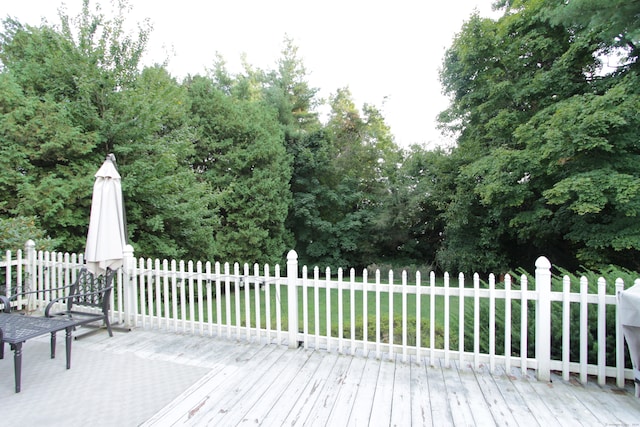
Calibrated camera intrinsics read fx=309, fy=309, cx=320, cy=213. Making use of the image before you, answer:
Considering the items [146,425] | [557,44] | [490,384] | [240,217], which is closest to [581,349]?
[490,384]

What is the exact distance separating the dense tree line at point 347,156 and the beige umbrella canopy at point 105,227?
7.07 feet

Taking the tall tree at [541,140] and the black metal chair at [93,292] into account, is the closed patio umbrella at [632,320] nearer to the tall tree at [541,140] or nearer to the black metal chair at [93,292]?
the black metal chair at [93,292]

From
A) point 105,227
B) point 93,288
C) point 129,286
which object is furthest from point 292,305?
point 93,288

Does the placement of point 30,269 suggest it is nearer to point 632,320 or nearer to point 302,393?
point 302,393

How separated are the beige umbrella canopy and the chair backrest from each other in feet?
0.65

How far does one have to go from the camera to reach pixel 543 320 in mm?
2871

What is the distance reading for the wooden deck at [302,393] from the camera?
7.34ft

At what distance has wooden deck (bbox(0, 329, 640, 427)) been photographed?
2.24 metres

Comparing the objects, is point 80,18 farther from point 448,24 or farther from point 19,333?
point 448,24

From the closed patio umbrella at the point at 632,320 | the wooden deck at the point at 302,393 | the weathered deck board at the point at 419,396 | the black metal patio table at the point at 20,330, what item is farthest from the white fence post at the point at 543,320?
the black metal patio table at the point at 20,330

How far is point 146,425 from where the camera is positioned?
2.18 meters

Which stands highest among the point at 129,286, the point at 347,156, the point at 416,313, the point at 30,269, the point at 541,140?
the point at 347,156

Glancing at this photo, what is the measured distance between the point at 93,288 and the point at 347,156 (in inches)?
520

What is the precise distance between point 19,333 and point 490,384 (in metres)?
4.16
